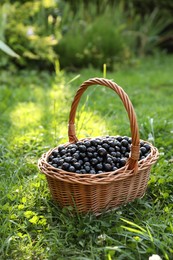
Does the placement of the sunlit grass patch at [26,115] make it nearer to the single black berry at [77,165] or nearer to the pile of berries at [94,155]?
the pile of berries at [94,155]

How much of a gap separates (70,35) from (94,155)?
4435 mm

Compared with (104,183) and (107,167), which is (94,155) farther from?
(104,183)

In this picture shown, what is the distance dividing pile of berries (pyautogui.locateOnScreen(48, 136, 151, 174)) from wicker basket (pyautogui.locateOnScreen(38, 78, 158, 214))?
0.23 feet

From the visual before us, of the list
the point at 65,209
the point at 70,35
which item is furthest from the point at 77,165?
the point at 70,35

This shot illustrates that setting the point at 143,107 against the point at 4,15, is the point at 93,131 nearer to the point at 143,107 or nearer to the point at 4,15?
the point at 143,107

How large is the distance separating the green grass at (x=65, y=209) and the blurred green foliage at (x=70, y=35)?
1.81 metres

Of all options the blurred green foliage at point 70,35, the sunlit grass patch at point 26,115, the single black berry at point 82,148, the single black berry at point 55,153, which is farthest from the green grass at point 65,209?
the blurred green foliage at point 70,35

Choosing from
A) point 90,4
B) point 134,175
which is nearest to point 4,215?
point 134,175

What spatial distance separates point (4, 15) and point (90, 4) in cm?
240

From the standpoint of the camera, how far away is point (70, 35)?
6.34m

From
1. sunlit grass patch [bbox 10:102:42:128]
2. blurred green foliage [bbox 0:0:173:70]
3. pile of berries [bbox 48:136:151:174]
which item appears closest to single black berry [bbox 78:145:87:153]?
pile of berries [bbox 48:136:151:174]

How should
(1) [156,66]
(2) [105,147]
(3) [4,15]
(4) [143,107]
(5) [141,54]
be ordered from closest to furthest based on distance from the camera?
(2) [105,147], (4) [143,107], (3) [4,15], (1) [156,66], (5) [141,54]

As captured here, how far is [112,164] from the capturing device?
2.15m

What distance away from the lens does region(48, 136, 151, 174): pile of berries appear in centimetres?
212
